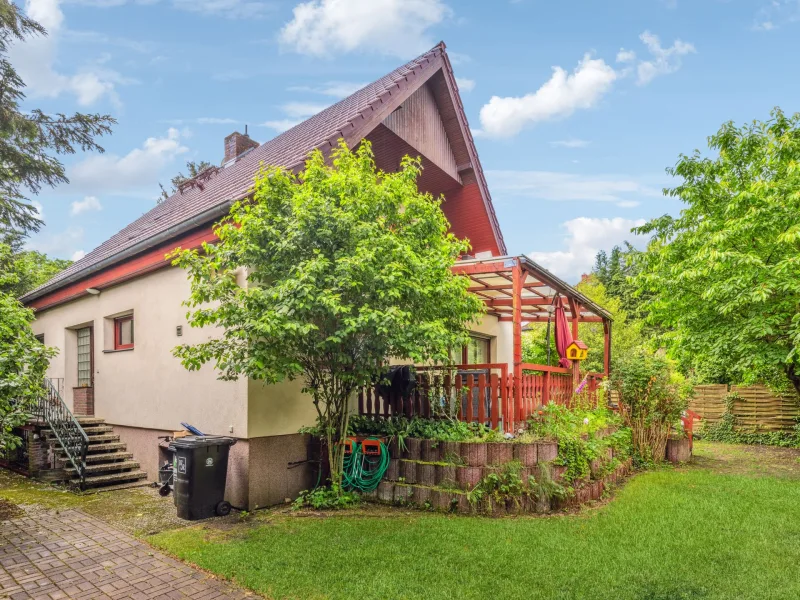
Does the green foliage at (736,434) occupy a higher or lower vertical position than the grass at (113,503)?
lower

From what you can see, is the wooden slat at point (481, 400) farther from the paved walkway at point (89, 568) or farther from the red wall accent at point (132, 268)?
the red wall accent at point (132, 268)

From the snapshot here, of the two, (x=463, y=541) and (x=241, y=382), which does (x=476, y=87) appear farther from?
(x=463, y=541)

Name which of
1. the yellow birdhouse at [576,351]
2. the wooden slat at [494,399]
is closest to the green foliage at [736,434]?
the yellow birdhouse at [576,351]

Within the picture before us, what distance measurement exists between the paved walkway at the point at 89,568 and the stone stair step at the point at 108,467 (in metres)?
2.23

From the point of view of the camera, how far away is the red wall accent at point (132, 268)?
7.95m

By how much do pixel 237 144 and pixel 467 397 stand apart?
11.9 m

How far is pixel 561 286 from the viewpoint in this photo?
8898mm

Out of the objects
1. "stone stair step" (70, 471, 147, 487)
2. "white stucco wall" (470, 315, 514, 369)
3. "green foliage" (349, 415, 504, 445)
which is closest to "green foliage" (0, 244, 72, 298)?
"stone stair step" (70, 471, 147, 487)

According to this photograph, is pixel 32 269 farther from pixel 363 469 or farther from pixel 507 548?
pixel 507 548

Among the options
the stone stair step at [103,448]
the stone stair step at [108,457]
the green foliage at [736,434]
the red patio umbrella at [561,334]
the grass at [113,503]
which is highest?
the red patio umbrella at [561,334]

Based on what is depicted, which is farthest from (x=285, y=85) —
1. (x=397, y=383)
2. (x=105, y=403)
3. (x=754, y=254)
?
A: (x=754, y=254)

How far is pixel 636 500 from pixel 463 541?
3.04 meters

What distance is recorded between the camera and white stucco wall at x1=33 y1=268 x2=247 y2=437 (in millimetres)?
7188

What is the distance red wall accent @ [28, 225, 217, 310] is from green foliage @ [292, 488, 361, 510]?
3.89m
